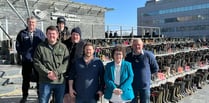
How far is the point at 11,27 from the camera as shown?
19312mm

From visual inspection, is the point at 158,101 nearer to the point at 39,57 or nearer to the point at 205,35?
the point at 39,57

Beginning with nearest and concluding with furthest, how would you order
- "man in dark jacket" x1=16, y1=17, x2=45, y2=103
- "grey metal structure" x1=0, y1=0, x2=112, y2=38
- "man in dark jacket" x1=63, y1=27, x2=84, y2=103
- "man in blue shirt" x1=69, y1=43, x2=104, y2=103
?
"man in blue shirt" x1=69, y1=43, x2=104, y2=103
"man in dark jacket" x1=63, y1=27, x2=84, y2=103
"man in dark jacket" x1=16, y1=17, x2=45, y2=103
"grey metal structure" x1=0, y1=0, x2=112, y2=38

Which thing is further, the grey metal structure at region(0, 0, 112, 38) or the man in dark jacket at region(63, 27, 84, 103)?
the grey metal structure at region(0, 0, 112, 38)

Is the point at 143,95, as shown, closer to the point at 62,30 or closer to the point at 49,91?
the point at 49,91

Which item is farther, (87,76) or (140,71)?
(140,71)

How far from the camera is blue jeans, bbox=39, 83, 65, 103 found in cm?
439

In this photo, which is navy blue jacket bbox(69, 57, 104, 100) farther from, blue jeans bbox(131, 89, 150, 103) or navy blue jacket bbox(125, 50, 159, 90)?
blue jeans bbox(131, 89, 150, 103)

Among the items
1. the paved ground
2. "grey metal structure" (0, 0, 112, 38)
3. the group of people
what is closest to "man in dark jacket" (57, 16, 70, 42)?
the group of people

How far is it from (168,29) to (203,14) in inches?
380

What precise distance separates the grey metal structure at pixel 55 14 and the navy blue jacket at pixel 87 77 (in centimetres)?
1443

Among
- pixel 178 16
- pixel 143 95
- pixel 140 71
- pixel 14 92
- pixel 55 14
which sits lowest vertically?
pixel 14 92

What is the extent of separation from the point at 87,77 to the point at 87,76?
0.01m

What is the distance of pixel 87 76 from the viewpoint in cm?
430

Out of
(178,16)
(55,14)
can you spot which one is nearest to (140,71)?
(55,14)
